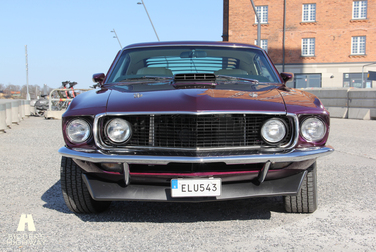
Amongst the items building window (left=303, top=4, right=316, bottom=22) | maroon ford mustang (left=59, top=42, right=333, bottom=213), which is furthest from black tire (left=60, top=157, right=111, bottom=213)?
building window (left=303, top=4, right=316, bottom=22)

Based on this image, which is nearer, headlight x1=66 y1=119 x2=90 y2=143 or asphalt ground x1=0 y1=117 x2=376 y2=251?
asphalt ground x1=0 y1=117 x2=376 y2=251

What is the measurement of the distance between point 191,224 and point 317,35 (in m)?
32.5

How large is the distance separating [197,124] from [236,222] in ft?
3.03

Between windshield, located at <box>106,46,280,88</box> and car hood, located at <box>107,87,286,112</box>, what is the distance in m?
1.06

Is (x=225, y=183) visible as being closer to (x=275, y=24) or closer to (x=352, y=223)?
(x=352, y=223)

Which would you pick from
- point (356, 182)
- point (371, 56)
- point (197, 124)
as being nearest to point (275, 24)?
point (371, 56)

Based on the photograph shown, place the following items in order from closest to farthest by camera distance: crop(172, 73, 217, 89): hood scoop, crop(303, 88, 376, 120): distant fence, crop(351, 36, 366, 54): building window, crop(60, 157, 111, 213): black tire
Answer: crop(60, 157, 111, 213): black tire → crop(172, 73, 217, 89): hood scoop → crop(303, 88, 376, 120): distant fence → crop(351, 36, 366, 54): building window

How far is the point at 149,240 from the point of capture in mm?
2922

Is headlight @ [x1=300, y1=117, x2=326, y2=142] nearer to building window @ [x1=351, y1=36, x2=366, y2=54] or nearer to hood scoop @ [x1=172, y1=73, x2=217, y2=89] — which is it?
hood scoop @ [x1=172, y1=73, x2=217, y2=89]

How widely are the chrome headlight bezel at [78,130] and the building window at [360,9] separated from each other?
110 feet

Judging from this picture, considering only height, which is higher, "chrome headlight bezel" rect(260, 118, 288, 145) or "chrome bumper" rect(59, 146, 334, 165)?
"chrome headlight bezel" rect(260, 118, 288, 145)

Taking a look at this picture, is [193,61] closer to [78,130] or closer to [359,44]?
[78,130]

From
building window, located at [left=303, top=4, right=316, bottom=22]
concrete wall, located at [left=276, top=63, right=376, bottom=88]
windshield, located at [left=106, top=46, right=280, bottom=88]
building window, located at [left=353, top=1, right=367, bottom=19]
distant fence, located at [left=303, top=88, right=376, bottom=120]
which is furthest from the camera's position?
building window, located at [left=303, top=4, right=316, bottom=22]

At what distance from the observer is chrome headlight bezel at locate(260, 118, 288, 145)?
3.05 metres
